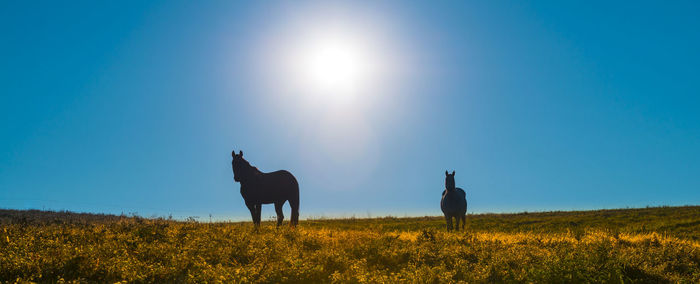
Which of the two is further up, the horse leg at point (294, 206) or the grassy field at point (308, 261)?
the horse leg at point (294, 206)

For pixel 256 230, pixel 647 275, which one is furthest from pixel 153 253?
pixel 647 275

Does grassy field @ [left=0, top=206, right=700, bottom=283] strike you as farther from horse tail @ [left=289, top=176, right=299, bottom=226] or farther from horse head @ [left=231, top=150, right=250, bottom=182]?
horse tail @ [left=289, top=176, right=299, bottom=226]

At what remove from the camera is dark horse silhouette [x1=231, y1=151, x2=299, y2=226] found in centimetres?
1922

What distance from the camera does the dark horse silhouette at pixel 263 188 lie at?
19219 mm

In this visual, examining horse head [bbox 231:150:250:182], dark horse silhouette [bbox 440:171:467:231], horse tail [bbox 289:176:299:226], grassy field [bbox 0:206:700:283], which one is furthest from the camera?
dark horse silhouette [bbox 440:171:467:231]

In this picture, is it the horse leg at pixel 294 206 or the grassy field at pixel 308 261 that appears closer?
the grassy field at pixel 308 261

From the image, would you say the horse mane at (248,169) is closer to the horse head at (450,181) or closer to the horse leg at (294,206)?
the horse leg at (294,206)

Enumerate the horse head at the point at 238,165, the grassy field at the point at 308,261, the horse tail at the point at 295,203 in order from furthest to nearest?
the horse tail at the point at 295,203
the horse head at the point at 238,165
the grassy field at the point at 308,261

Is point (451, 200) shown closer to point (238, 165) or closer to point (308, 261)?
point (238, 165)

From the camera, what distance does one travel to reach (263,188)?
1969 cm

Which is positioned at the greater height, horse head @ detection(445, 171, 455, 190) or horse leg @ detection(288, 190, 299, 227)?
horse head @ detection(445, 171, 455, 190)

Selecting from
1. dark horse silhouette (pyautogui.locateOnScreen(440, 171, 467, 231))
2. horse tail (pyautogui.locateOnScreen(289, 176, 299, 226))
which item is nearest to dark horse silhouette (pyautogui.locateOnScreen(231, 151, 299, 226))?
horse tail (pyautogui.locateOnScreen(289, 176, 299, 226))

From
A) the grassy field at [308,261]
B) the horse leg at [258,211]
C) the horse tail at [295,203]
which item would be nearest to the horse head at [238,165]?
the horse leg at [258,211]

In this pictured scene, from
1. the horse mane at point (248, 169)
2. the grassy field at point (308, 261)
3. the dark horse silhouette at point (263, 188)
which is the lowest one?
the grassy field at point (308, 261)
